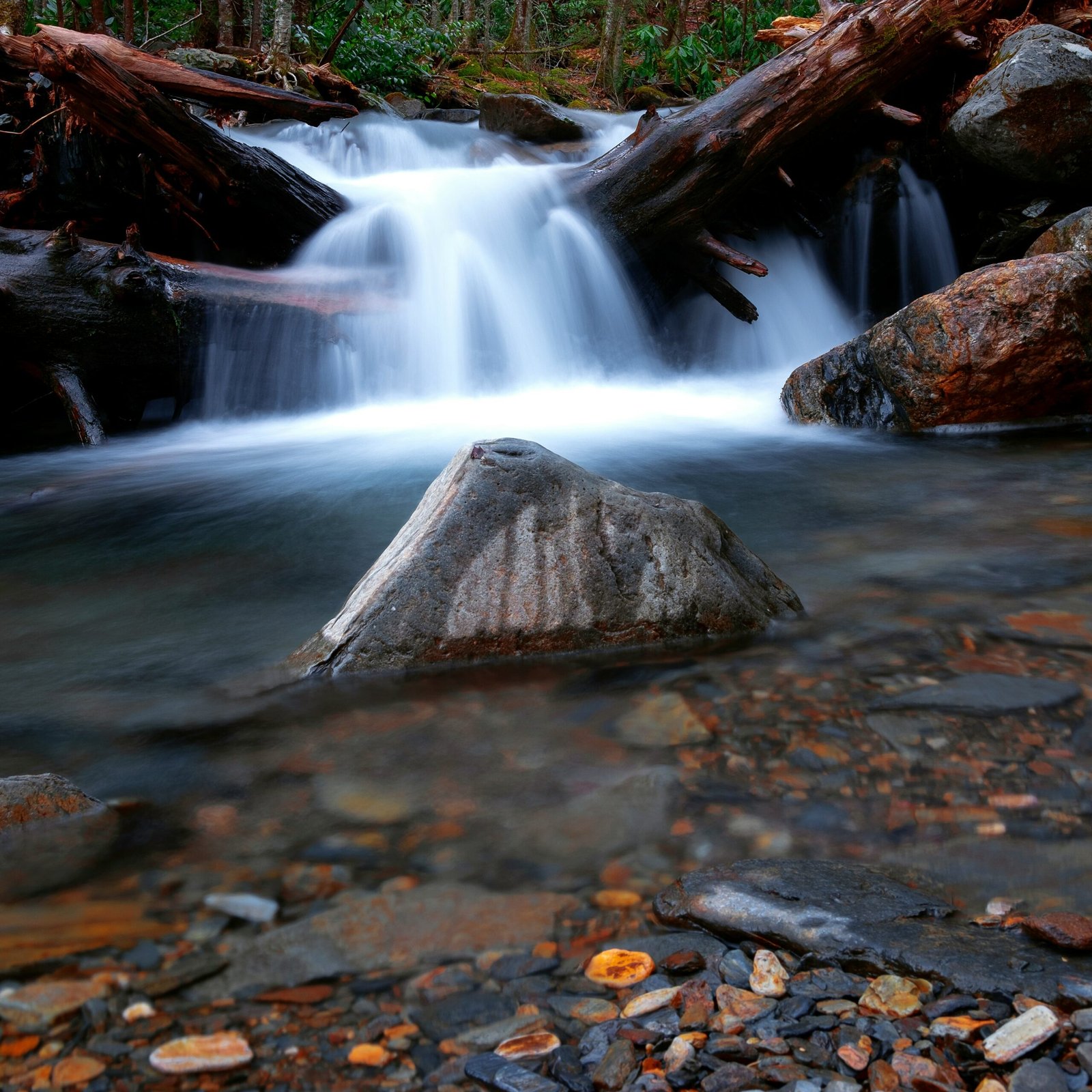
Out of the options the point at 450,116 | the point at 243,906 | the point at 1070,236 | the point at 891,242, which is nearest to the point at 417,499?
the point at 243,906

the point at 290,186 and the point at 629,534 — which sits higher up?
the point at 290,186

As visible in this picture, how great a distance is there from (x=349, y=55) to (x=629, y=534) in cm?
1669

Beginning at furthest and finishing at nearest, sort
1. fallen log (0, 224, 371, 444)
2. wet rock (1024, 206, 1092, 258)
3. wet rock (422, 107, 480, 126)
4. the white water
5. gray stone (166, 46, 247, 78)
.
Result: wet rock (422, 107, 480, 126), gray stone (166, 46, 247, 78), the white water, wet rock (1024, 206, 1092, 258), fallen log (0, 224, 371, 444)

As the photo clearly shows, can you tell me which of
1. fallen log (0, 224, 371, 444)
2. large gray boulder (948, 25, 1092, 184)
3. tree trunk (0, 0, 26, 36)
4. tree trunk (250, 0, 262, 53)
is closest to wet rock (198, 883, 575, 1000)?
fallen log (0, 224, 371, 444)

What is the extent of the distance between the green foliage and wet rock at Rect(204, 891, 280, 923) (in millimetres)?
17474

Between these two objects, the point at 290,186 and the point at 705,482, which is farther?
the point at 290,186

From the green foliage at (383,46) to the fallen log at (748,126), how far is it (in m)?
9.37

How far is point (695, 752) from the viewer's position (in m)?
2.38

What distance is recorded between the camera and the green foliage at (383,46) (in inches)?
663

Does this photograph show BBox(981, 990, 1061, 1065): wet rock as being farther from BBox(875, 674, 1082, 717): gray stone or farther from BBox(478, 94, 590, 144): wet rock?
BBox(478, 94, 590, 144): wet rock

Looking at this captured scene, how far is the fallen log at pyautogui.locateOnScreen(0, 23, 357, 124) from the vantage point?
804 cm

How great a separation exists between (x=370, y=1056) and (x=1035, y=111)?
9.87m

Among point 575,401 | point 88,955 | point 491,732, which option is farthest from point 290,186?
point 88,955

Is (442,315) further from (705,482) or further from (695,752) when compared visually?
(695,752)
